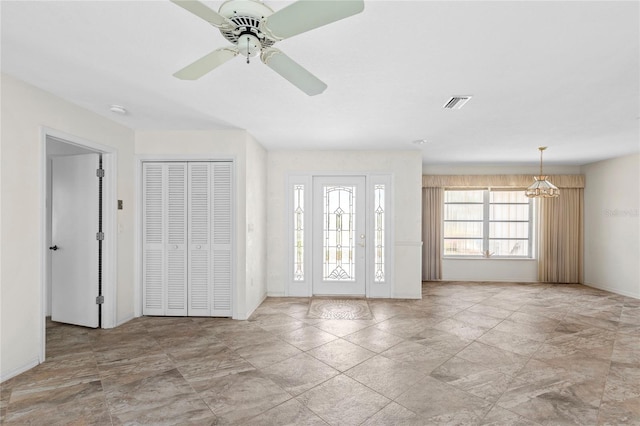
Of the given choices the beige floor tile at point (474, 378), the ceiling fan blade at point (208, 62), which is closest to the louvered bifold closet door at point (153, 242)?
the ceiling fan blade at point (208, 62)

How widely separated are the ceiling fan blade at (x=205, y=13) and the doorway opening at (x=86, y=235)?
→ 319cm

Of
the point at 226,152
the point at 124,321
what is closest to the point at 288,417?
the point at 124,321

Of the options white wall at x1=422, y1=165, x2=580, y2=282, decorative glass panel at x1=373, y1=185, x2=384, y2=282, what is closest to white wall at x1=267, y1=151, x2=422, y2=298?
decorative glass panel at x1=373, y1=185, x2=384, y2=282

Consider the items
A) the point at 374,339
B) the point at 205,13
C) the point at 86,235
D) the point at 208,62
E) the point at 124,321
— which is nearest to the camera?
the point at 205,13

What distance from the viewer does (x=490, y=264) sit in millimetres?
7137

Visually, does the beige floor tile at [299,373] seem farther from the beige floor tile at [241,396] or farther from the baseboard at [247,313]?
the baseboard at [247,313]

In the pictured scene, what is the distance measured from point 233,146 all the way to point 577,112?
403 cm

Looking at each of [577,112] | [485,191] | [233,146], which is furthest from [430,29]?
[485,191]

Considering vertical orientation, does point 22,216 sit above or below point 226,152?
below

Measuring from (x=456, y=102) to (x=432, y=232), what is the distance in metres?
4.27

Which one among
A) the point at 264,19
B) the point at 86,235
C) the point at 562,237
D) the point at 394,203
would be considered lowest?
the point at 562,237

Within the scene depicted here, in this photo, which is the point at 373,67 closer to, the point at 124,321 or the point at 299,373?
the point at 299,373

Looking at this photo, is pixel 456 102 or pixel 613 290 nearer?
pixel 456 102

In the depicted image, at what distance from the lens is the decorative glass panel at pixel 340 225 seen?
564cm
